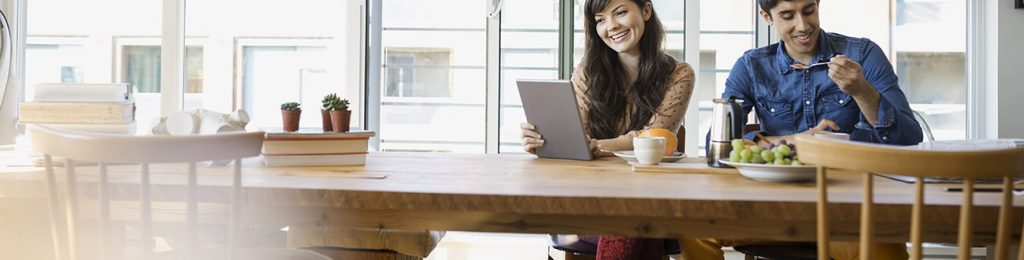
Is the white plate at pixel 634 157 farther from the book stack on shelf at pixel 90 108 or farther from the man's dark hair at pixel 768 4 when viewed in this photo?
the book stack on shelf at pixel 90 108

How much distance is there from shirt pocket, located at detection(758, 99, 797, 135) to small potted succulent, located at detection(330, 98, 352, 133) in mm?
1311

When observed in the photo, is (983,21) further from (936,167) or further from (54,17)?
(54,17)

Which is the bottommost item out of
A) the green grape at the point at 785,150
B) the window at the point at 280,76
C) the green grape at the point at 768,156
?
the green grape at the point at 768,156

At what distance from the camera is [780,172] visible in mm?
1526

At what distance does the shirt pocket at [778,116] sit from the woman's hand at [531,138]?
818 millimetres

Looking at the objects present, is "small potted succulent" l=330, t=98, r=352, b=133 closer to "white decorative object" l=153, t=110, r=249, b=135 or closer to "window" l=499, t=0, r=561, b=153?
"white decorative object" l=153, t=110, r=249, b=135

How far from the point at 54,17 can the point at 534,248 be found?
2.52 m

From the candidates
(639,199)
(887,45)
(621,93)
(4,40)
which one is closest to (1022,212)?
(639,199)

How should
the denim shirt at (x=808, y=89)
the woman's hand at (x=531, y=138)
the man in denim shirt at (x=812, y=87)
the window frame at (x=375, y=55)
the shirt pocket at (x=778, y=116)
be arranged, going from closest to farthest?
1. the woman's hand at (x=531, y=138)
2. the man in denim shirt at (x=812, y=87)
3. the denim shirt at (x=808, y=89)
4. the shirt pocket at (x=778, y=116)
5. the window frame at (x=375, y=55)

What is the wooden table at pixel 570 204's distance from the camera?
1274mm

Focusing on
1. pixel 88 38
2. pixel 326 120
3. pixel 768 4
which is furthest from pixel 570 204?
pixel 88 38

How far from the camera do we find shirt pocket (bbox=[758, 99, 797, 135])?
249cm

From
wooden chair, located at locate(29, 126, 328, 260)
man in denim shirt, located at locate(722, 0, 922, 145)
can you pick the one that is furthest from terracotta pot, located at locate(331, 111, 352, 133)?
man in denim shirt, located at locate(722, 0, 922, 145)

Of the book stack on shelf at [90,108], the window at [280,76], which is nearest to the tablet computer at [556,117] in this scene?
the book stack on shelf at [90,108]
